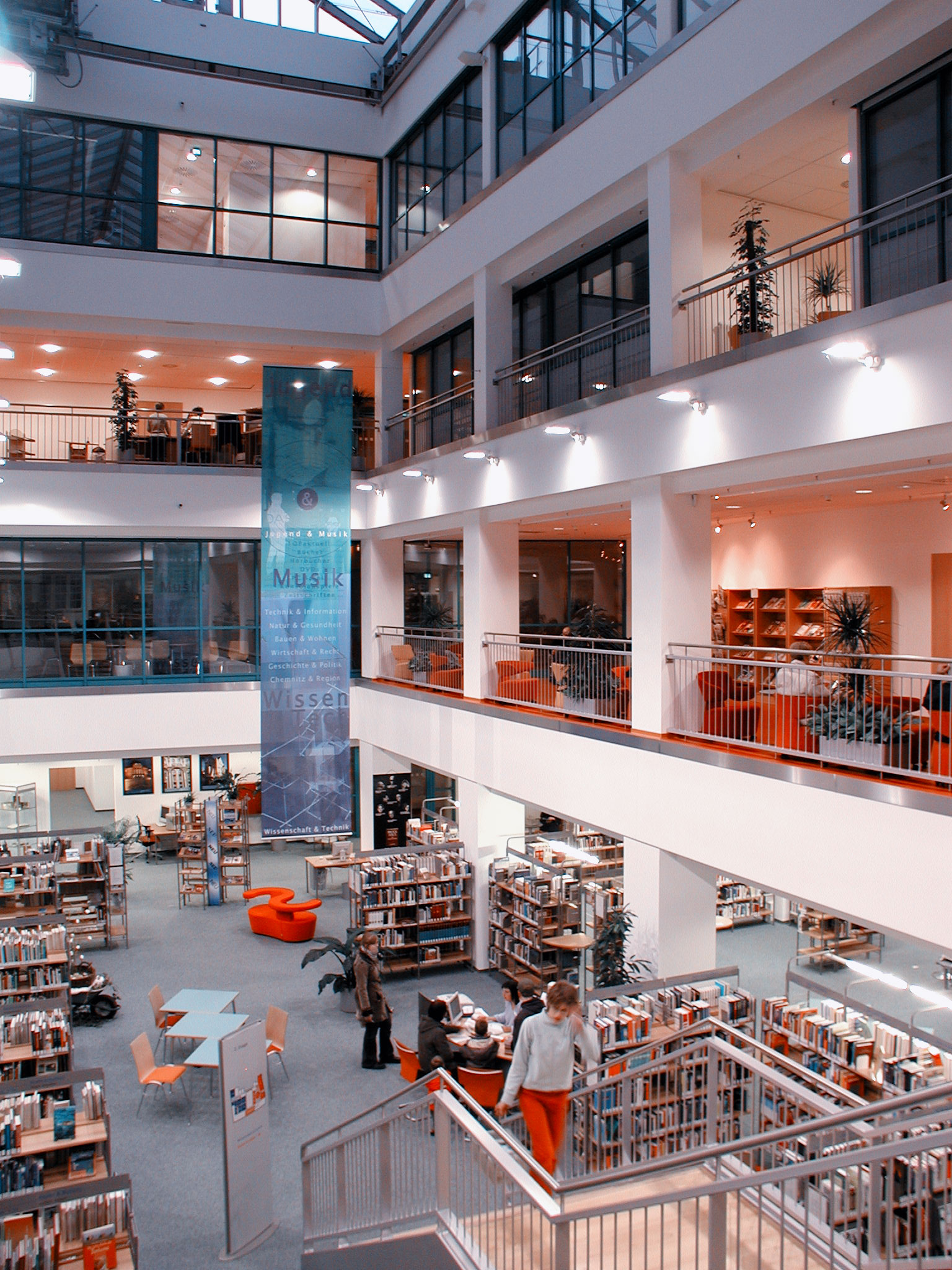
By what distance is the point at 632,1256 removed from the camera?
4.83 meters

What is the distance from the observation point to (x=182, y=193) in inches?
659

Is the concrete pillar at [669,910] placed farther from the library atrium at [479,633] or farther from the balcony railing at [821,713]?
the balcony railing at [821,713]

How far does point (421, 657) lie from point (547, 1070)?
412 inches

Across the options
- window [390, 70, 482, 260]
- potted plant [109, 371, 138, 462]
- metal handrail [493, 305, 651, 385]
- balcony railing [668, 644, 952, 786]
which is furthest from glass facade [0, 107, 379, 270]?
balcony railing [668, 644, 952, 786]

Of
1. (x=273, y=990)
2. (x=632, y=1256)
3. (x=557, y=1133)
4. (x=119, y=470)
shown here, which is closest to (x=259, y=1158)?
(x=557, y=1133)

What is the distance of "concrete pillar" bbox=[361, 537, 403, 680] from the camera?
18.1 m

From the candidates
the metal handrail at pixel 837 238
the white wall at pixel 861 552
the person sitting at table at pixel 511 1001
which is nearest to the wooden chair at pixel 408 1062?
the person sitting at table at pixel 511 1001

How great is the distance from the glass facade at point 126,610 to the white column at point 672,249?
10.5 m

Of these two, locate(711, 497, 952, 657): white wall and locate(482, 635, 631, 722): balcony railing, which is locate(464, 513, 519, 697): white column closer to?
locate(482, 635, 631, 722): balcony railing

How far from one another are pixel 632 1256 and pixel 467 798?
9.24 m

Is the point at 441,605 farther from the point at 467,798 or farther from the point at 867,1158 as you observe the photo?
the point at 867,1158

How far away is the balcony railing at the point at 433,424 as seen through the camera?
53.4 feet

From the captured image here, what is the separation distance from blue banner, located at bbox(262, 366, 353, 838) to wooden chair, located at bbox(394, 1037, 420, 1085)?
3.26 meters

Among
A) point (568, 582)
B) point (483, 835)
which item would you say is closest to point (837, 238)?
point (483, 835)
